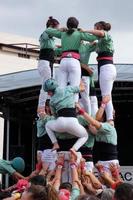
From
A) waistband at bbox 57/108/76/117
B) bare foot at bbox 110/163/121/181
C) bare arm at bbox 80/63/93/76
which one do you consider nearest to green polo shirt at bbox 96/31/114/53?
bare arm at bbox 80/63/93/76

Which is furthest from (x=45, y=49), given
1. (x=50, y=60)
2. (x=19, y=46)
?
(x=19, y=46)

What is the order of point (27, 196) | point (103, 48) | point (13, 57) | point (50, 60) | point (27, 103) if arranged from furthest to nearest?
point (13, 57), point (27, 103), point (50, 60), point (103, 48), point (27, 196)

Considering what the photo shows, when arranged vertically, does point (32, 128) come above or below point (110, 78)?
below

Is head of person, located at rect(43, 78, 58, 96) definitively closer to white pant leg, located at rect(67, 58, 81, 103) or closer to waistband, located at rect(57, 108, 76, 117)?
waistband, located at rect(57, 108, 76, 117)

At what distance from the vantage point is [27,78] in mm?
12109

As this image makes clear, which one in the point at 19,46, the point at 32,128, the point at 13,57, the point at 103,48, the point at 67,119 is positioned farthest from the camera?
the point at 19,46

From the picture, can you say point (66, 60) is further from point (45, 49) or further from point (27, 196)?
point (27, 196)

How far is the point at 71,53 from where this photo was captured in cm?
732

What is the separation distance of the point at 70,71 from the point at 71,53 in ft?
0.80

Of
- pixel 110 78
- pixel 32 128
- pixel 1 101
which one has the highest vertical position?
pixel 110 78

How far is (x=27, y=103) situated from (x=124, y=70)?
3.33 metres

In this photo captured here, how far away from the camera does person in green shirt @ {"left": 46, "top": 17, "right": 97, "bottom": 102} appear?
286 inches

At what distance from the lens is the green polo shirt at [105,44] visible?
24.4 ft

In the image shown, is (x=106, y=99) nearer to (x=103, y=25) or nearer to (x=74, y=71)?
(x=74, y=71)
